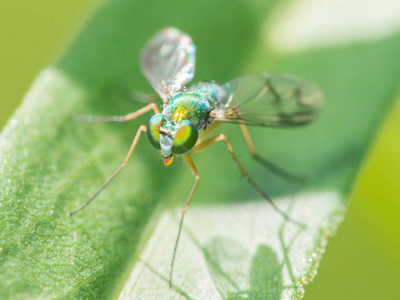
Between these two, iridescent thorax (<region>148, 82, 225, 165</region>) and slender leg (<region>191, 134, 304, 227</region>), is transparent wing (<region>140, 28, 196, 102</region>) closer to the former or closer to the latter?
iridescent thorax (<region>148, 82, 225, 165</region>)

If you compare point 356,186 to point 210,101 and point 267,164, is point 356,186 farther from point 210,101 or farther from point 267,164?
point 210,101

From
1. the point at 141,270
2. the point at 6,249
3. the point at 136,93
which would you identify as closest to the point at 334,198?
the point at 141,270

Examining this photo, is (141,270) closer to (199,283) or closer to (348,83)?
(199,283)

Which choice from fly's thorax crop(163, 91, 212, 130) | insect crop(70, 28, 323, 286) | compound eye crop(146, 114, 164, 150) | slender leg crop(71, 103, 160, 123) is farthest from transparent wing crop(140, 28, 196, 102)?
compound eye crop(146, 114, 164, 150)

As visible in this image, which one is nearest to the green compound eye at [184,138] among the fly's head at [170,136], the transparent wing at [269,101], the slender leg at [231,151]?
the fly's head at [170,136]

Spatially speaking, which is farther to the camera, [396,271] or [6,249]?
[396,271]

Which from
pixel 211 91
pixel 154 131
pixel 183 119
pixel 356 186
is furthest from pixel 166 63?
pixel 356 186
